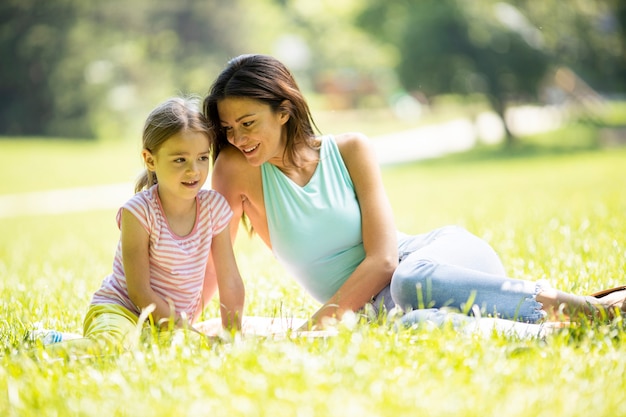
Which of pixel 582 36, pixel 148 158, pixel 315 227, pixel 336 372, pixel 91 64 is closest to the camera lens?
pixel 336 372

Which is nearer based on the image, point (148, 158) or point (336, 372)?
point (336, 372)

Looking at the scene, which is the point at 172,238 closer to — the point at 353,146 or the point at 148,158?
the point at 148,158

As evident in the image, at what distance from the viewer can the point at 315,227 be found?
371 cm

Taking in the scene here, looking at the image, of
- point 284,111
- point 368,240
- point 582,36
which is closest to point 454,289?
point 368,240

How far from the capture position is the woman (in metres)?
3.59

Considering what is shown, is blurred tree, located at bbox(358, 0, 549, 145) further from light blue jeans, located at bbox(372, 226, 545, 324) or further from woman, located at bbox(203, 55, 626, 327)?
light blue jeans, located at bbox(372, 226, 545, 324)

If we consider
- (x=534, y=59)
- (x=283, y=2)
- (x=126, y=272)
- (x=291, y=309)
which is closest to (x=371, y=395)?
(x=126, y=272)

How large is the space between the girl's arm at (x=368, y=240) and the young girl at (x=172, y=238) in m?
0.50

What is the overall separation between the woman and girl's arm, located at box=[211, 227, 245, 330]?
203 mm

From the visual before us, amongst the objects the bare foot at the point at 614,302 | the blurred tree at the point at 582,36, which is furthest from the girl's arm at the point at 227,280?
the blurred tree at the point at 582,36

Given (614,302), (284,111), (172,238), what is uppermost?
(284,111)

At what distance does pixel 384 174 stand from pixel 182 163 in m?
15.7

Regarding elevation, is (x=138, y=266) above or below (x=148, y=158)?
below

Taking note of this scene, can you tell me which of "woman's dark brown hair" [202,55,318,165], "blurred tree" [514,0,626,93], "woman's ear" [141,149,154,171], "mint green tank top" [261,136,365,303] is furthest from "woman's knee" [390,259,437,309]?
"blurred tree" [514,0,626,93]
